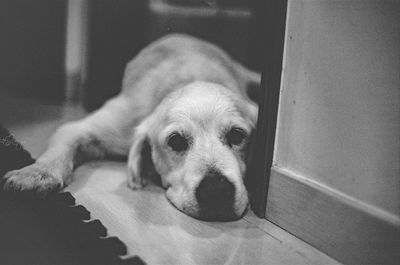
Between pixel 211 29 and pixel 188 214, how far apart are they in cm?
193

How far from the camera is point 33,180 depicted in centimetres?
166

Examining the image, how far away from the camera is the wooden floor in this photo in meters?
1.31

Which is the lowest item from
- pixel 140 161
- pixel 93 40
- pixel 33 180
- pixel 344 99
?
pixel 140 161

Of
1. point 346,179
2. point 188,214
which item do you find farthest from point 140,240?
point 346,179

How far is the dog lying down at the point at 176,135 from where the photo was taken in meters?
1.64

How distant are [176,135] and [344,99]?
2.60 feet

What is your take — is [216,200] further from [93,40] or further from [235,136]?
[93,40]

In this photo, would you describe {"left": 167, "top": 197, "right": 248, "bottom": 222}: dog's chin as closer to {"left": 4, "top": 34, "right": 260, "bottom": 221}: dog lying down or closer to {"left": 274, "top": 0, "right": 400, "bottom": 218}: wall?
{"left": 4, "top": 34, "right": 260, "bottom": 221}: dog lying down

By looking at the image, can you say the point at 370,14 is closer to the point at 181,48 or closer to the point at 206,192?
the point at 206,192

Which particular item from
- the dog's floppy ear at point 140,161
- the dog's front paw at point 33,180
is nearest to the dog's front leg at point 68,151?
the dog's front paw at point 33,180

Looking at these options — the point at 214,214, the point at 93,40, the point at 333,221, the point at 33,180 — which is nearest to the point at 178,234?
the point at 214,214

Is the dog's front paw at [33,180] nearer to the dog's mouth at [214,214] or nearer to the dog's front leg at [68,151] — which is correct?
the dog's front leg at [68,151]

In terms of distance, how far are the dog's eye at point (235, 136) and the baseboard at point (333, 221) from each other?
13.2 inches

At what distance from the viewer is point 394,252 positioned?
3.78 ft
